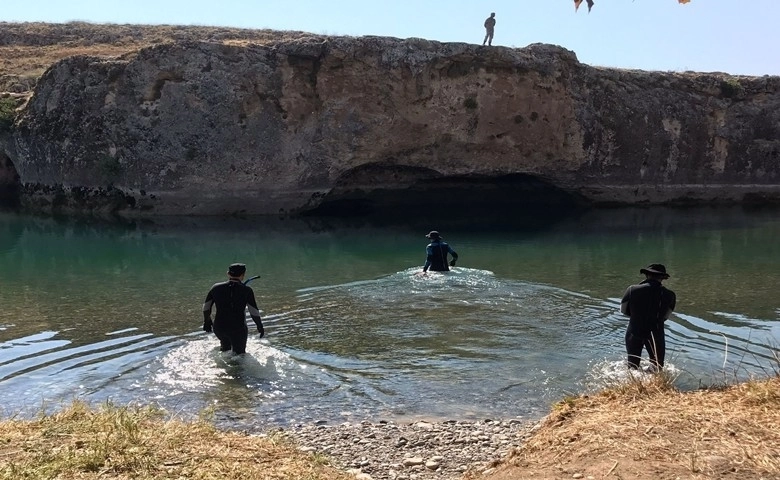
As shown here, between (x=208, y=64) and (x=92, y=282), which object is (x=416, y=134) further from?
(x=92, y=282)

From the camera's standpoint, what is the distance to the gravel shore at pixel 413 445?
7.16 meters

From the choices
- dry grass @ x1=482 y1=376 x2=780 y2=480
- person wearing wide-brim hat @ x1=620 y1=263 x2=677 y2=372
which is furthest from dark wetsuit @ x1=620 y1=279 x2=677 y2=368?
dry grass @ x1=482 y1=376 x2=780 y2=480

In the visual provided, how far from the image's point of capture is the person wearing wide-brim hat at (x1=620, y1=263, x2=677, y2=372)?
10023mm

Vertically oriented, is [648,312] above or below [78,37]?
below

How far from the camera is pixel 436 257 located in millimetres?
18281

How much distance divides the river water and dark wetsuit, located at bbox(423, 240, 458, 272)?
0.30 metres

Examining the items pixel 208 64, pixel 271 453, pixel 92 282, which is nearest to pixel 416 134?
pixel 208 64

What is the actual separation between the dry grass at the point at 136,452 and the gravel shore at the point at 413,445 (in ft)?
2.34

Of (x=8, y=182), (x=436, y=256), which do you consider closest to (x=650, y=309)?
(x=436, y=256)

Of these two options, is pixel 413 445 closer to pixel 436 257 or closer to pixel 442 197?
pixel 436 257

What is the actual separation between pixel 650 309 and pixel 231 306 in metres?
5.90

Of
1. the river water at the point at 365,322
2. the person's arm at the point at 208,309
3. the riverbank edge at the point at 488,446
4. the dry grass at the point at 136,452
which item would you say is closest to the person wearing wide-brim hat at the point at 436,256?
the river water at the point at 365,322

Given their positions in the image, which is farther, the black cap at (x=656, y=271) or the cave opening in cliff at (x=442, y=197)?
the cave opening in cliff at (x=442, y=197)

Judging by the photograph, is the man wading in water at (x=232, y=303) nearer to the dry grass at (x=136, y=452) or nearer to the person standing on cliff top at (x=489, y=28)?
the dry grass at (x=136, y=452)
